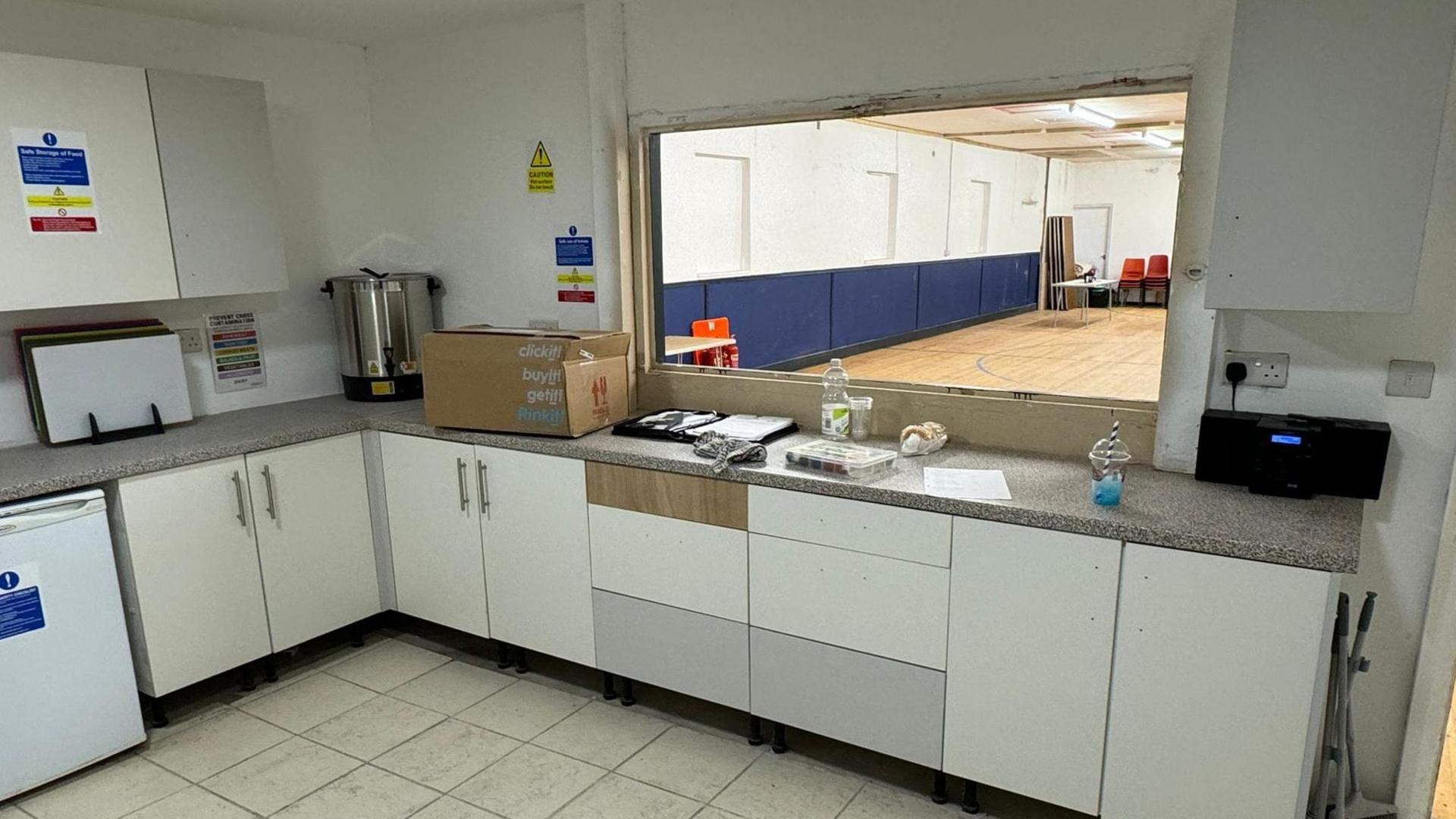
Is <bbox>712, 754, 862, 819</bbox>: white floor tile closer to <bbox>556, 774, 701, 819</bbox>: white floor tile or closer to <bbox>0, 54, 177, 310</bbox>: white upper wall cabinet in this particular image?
<bbox>556, 774, 701, 819</bbox>: white floor tile

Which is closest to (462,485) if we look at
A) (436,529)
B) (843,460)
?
(436,529)

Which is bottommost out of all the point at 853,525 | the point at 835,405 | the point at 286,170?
the point at 853,525

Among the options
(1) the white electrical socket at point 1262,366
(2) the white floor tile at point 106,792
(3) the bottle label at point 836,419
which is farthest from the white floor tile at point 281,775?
(1) the white electrical socket at point 1262,366

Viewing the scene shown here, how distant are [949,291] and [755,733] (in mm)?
9259

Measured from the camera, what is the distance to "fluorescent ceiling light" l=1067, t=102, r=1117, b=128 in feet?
26.0

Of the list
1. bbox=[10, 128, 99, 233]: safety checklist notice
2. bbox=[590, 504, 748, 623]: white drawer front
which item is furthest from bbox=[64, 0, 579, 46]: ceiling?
bbox=[590, 504, 748, 623]: white drawer front

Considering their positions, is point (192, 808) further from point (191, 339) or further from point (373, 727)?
point (191, 339)

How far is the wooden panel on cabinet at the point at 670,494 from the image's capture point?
8.09 feet

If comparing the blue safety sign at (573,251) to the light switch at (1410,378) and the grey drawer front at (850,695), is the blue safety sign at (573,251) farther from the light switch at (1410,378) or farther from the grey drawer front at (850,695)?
the light switch at (1410,378)

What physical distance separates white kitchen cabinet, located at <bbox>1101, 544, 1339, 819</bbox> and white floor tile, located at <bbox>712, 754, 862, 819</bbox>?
0.73 meters

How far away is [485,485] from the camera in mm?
2971

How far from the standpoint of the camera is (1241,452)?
2.16 m

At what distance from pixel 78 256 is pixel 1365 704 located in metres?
3.94

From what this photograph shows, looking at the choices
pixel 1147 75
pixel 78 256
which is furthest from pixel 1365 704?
pixel 78 256
